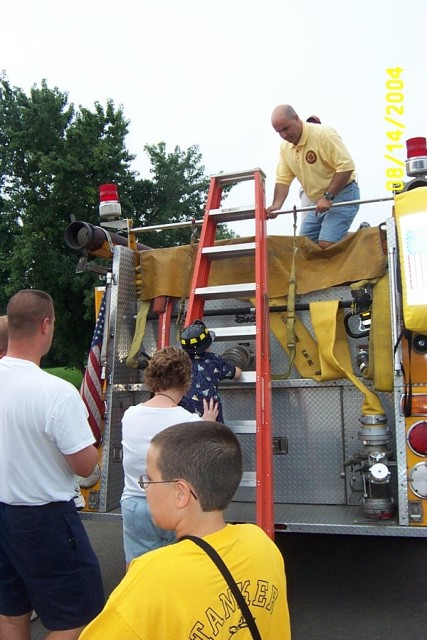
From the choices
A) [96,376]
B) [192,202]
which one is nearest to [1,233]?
[192,202]

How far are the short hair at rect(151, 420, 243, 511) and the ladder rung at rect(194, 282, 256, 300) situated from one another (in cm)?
274

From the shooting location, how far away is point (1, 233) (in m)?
20.5

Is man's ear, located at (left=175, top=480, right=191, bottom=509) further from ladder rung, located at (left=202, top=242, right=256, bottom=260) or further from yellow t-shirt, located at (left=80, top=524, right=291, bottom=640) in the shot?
ladder rung, located at (left=202, top=242, right=256, bottom=260)

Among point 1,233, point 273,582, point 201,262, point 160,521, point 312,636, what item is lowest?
point 312,636

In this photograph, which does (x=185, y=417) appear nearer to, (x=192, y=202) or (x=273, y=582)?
(x=273, y=582)

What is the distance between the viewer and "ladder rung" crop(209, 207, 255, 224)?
15.3 ft

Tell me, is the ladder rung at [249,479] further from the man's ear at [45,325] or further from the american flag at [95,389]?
the man's ear at [45,325]

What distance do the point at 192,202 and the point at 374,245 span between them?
18.7m

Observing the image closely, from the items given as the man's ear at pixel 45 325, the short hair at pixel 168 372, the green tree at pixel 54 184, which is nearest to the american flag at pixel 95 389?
the short hair at pixel 168 372

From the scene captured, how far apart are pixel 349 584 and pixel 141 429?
8.10 ft

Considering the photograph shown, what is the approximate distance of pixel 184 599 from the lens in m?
1.33

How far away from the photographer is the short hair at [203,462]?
4.91ft

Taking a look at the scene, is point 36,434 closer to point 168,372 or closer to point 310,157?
point 168,372

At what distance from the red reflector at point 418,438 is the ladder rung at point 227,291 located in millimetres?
1296
